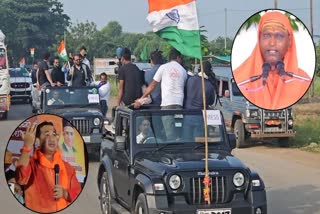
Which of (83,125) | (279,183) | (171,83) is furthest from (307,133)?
(171,83)

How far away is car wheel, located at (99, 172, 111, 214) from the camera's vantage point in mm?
9312

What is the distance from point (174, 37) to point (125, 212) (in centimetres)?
226

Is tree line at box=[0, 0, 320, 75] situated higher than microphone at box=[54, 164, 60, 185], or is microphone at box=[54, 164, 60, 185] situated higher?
tree line at box=[0, 0, 320, 75]

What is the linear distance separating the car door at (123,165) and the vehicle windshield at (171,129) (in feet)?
0.70

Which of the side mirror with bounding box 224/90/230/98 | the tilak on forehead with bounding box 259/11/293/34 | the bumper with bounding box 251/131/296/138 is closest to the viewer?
the tilak on forehead with bounding box 259/11/293/34

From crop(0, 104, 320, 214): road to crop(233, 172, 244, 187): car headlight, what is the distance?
2524mm

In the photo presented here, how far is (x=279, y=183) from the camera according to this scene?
1282 cm

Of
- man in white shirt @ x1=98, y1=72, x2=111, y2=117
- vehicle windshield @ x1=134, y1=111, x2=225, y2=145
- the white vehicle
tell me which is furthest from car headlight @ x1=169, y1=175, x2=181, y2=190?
the white vehicle

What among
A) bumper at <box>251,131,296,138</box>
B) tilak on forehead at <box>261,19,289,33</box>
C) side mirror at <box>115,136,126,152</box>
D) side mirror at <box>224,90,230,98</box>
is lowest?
bumper at <box>251,131,296,138</box>

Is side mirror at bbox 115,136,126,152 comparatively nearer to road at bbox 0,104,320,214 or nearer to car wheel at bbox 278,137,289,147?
road at bbox 0,104,320,214

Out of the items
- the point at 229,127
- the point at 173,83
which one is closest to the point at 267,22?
the point at 229,127

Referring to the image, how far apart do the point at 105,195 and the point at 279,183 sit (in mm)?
4405

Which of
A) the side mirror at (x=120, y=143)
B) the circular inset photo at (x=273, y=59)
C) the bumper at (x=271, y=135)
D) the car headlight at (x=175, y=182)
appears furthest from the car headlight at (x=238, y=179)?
the bumper at (x=271, y=135)

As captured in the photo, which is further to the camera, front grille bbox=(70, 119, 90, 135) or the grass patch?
the grass patch
